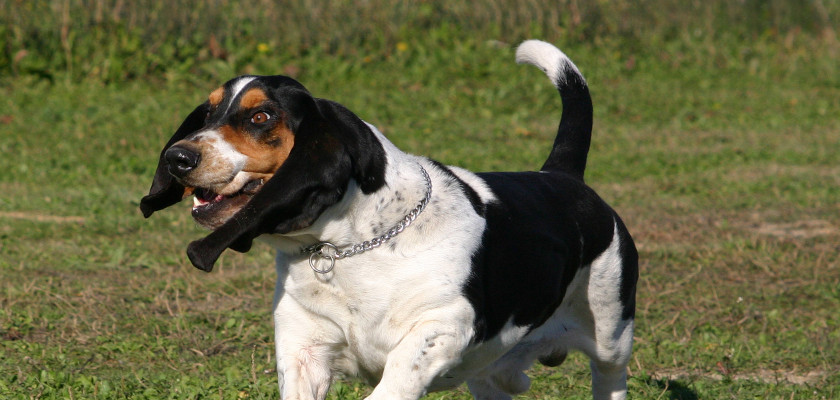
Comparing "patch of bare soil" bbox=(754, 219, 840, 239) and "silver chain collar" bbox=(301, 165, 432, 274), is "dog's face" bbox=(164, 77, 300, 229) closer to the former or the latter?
"silver chain collar" bbox=(301, 165, 432, 274)

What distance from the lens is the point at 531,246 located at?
12.8ft

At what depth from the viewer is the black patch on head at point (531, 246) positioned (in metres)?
3.69

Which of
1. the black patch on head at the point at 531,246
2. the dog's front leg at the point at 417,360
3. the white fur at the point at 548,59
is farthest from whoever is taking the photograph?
the white fur at the point at 548,59

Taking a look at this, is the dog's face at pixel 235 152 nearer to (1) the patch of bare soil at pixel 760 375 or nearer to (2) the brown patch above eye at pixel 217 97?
(2) the brown patch above eye at pixel 217 97

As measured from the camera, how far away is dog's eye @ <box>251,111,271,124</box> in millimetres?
3418

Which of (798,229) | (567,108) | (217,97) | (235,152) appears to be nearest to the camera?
(235,152)

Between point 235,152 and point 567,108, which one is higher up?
point 235,152

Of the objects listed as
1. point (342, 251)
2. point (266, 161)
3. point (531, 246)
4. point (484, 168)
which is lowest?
point (484, 168)

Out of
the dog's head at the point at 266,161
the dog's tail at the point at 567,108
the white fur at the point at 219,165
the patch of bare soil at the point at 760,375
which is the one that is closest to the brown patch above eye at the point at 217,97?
the dog's head at the point at 266,161

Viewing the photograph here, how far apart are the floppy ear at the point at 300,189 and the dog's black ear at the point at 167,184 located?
506 millimetres

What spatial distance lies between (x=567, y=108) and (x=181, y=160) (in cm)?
218

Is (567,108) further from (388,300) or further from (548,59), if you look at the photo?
(388,300)

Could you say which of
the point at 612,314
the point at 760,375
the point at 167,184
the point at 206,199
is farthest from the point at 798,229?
the point at 206,199

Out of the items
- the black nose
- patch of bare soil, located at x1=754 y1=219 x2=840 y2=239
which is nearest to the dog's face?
the black nose
